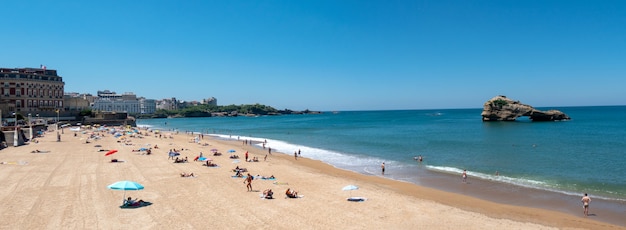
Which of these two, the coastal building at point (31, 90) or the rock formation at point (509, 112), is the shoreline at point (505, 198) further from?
the rock formation at point (509, 112)

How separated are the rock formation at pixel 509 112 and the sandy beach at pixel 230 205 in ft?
300

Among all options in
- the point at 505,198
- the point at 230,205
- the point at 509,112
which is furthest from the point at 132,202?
the point at 509,112

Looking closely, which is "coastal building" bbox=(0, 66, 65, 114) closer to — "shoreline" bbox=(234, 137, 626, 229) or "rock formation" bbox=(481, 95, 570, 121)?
"shoreline" bbox=(234, 137, 626, 229)

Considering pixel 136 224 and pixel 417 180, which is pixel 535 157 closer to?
pixel 417 180

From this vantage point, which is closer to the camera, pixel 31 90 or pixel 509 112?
pixel 31 90

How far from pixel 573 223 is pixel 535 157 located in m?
23.6

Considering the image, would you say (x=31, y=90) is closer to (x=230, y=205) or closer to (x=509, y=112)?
(x=230, y=205)

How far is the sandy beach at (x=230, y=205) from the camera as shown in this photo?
1436 cm

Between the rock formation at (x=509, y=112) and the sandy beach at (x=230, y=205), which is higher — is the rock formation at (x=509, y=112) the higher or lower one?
the higher one

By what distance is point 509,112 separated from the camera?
103 meters

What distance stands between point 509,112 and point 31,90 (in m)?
115

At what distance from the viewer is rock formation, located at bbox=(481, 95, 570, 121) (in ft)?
340

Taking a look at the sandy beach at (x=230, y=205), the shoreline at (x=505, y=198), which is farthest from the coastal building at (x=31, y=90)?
the shoreline at (x=505, y=198)

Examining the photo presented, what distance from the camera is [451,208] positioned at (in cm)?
1742
